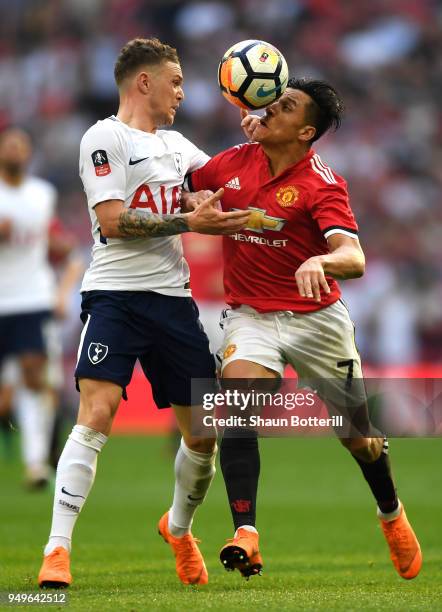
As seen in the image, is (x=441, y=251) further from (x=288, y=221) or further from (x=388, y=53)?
(x=288, y=221)

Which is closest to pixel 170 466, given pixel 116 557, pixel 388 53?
pixel 116 557

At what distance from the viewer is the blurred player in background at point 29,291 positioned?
34.0ft

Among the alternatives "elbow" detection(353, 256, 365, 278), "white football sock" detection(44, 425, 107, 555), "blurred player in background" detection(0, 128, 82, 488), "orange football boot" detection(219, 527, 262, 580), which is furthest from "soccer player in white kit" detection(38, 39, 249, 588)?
"blurred player in background" detection(0, 128, 82, 488)

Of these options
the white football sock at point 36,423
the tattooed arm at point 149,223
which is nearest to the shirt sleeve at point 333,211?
the tattooed arm at point 149,223

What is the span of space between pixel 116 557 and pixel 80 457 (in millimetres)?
1611

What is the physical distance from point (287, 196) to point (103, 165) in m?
0.89

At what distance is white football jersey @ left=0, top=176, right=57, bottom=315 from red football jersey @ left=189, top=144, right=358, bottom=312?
4.53 meters

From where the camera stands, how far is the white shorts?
228 inches

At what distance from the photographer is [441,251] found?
714 inches

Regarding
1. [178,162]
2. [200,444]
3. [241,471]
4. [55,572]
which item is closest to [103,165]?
[178,162]

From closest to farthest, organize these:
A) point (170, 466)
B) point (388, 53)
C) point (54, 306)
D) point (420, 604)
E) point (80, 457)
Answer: point (420, 604) < point (80, 457) < point (54, 306) < point (170, 466) < point (388, 53)

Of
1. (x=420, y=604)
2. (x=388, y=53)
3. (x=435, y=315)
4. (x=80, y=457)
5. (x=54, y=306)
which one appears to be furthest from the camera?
(x=388, y=53)

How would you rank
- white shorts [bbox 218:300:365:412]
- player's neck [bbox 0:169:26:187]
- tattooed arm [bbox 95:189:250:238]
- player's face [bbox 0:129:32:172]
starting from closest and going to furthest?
tattooed arm [bbox 95:189:250:238] → white shorts [bbox 218:300:365:412] → player's face [bbox 0:129:32:172] → player's neck [bbox 0:169:26:187]

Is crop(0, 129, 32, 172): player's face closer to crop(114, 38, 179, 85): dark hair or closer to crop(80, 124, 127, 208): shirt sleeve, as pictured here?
crop(114, 38, 179, 85): dark hair
